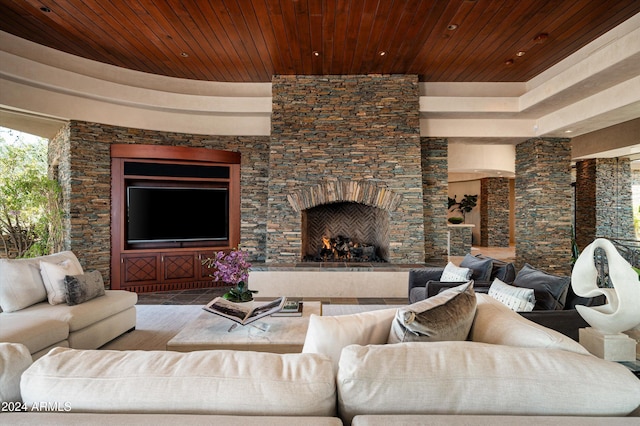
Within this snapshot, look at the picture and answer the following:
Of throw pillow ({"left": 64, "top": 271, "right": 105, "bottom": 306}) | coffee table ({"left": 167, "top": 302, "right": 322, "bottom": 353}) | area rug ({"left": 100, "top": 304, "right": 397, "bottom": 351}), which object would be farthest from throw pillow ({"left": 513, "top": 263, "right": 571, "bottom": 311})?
throw pillow ({"left": 64, "top": 271, "right": 105, "bottom": 306})

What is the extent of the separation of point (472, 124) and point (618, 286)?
5.02m

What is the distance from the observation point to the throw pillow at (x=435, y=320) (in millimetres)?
1332

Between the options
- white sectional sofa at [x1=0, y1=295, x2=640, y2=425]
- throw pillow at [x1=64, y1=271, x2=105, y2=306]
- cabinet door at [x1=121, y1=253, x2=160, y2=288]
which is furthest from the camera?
cabinet door at [x1=121, y1=253, x2=160, y2=288]

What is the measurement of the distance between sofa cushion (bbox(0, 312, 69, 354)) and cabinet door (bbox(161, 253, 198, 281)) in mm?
2782

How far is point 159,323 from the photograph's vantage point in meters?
3.81

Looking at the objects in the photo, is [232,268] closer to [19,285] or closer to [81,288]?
[81,288]

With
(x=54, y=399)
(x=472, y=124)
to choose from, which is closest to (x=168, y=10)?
(x=54, y=399)

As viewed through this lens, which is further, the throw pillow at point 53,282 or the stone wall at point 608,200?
the stone wall at point 608,200

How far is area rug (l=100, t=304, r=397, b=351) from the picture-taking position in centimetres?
A: 317

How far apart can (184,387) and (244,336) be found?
1551 millimetres

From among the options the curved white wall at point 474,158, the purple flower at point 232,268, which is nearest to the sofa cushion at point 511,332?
the purple flower at point 232,268

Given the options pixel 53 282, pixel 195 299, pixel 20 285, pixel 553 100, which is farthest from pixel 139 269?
pixel 553 100

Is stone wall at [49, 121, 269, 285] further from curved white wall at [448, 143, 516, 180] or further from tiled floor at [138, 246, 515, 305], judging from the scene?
curved white wall at [448, 143, 516, 180]

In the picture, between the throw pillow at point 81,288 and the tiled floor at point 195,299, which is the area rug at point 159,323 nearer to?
the tiled floor at point 195,299
